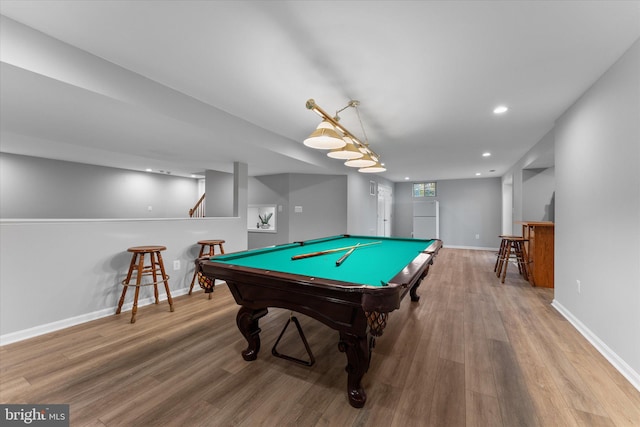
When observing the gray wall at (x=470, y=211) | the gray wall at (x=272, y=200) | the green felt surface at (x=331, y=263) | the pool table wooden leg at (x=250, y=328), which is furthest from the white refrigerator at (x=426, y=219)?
the pool table wooden leg at (x=250, y=328)

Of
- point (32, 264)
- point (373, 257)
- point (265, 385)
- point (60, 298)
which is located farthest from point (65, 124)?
point (373, 257)

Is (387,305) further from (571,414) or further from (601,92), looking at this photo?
(601,92)

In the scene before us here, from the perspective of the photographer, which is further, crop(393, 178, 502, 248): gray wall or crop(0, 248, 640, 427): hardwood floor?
crop(393, 178, 502, 248): gray wall

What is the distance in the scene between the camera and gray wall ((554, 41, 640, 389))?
175 centimetres

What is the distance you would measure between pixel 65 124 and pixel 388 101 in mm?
3225

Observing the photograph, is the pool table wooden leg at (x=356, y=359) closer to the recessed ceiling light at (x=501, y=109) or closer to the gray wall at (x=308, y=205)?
the recessed ceiling light at (x=501, y=109)

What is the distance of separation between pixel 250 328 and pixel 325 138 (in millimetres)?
1563

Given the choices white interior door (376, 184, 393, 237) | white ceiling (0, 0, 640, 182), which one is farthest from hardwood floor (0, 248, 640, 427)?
white interior door (376, 184, 393, 237)

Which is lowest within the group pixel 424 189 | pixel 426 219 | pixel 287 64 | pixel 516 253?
pixel 516 253

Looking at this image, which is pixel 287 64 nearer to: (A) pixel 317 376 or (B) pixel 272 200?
(A) pixel 317 376

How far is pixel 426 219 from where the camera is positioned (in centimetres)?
860

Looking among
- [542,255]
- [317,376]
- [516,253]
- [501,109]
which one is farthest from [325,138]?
[516,253]

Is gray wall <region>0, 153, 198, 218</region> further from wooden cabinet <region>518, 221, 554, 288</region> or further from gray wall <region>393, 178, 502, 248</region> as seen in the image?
gray wall <region>393, 178, 502, 248</region>

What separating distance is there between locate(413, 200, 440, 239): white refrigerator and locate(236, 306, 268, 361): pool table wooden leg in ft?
25.3
